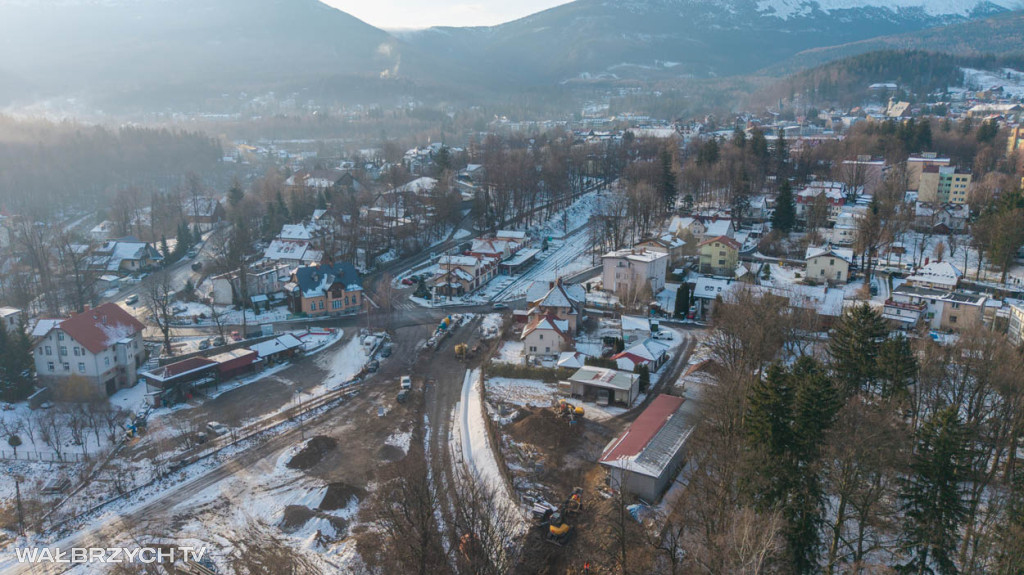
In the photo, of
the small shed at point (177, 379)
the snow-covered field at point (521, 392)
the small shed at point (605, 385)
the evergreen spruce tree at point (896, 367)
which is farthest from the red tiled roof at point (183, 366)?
the evergreen spruce tree at point (896, 367)

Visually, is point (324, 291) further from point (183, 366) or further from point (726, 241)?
point (726, 241)

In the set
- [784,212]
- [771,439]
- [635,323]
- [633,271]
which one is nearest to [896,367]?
[771,439]

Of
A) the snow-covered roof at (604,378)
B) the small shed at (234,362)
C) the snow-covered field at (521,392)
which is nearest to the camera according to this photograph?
the snow-covered roof at (604,378)

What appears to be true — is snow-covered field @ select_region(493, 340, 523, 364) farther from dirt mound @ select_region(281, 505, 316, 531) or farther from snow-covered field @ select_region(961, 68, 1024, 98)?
snow-covered field @ select_region(961, 68, 1024, 98)

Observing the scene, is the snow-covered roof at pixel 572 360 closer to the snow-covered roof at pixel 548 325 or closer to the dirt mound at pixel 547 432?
the snow-covered roof at pixel 548 325

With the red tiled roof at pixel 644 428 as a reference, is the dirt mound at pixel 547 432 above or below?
below

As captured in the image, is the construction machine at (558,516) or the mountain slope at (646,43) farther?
the mountain slope at (646,43)
